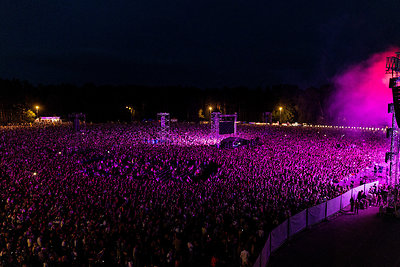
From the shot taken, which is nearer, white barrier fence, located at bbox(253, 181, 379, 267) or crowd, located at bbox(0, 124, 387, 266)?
white barrier fence, located at bbox(253, 181, 379, 267)

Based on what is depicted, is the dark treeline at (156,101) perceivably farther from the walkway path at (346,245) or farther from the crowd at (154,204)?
the walkway path at (346,245)

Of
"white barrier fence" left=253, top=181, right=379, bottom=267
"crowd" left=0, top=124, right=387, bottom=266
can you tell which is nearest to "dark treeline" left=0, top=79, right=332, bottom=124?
"crowd" left=0, top=124, right=387, bottom=266

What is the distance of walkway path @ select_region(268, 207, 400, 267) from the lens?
8.09 m

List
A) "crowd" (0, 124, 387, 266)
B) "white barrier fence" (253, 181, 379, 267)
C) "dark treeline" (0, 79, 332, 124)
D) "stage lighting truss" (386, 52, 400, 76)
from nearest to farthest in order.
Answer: "white barrier fence" (253, 181, 379, 267) < "crowd" (0, 124, 387, 266) < "stage lighting truss" (386, 52, 400, 76) < "dark treeline" (0, 79, 332, 124)

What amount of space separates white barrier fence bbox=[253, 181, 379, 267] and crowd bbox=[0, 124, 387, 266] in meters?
0.45

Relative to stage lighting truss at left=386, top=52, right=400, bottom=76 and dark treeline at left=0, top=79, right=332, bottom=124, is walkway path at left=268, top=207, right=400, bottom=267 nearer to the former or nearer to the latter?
stage lighting truss at left=386, top=52, right=400, bottom=76

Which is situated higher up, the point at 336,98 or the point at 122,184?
the point at 336,98

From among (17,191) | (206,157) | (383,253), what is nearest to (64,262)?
(17,191)

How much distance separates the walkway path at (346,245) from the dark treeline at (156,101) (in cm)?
5821

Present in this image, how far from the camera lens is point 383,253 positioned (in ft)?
28.0

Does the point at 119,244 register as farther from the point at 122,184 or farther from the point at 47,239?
the point at 122,184

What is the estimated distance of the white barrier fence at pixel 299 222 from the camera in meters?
7.83

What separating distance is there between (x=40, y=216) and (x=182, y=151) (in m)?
13.8

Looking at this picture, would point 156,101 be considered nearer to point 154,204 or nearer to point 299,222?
point 154,204
